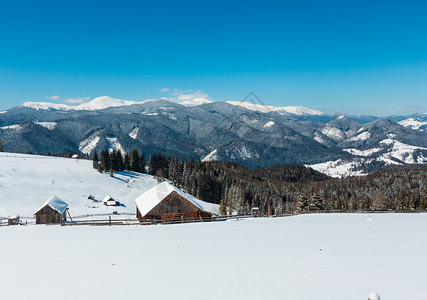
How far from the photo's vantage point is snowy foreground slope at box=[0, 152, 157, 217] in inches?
2704

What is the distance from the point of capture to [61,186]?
85375 mm

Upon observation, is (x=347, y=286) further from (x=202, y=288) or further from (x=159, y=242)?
(x=159, y=242)

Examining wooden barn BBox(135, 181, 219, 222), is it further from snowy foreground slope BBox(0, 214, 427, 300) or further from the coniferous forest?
the coniferous forest

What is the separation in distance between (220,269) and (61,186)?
3299 inches

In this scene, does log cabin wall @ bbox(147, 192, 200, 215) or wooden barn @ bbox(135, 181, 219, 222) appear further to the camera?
log cabin wall @ bbox(147, 192, 200, 215)

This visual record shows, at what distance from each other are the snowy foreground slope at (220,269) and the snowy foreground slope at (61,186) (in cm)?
5026

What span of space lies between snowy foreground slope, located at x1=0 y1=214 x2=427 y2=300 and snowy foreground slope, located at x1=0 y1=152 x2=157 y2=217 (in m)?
50.3

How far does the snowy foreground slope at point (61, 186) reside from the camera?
68.7m

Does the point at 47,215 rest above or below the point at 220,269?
below

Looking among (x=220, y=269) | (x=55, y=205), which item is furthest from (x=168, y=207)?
(x=220, y=269)

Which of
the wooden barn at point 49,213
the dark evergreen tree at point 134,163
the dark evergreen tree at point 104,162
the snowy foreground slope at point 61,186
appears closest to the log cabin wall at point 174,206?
the wooden barn at point 49,213

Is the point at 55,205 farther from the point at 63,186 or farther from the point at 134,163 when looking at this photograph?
the point at 134,163

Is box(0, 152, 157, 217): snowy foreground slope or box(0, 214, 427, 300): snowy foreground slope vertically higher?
box(0, 152, 157, 217): snowy foreground slope

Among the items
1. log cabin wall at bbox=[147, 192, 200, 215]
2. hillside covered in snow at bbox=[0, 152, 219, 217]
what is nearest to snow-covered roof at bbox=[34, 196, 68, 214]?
hillside covered in snow at bbox=[0, 152, 219, 217]
